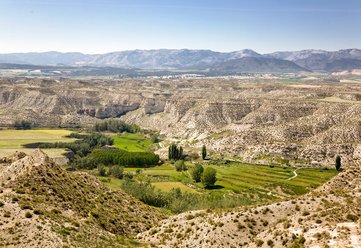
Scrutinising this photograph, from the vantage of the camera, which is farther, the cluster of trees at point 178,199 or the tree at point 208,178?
the tree at point 208,178

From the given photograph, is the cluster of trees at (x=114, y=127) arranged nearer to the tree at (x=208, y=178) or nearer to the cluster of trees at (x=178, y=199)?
the tree at (x=208, y=178)

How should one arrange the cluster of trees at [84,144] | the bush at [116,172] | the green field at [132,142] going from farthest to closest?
the green field at [132,142], the cluster of trees at [84,144], the bush at [116,172]

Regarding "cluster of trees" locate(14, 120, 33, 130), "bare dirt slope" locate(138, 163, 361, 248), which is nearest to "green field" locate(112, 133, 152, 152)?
"cluster of trees" locate(14, 120, 33, 130)

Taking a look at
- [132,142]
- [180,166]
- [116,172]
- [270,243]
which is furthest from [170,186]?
[270,243]

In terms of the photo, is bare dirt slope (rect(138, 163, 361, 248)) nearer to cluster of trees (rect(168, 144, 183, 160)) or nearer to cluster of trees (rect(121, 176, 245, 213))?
cluster of trees (rect(121, 176, 245, 213))

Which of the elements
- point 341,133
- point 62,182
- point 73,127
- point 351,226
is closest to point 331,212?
point 351,226

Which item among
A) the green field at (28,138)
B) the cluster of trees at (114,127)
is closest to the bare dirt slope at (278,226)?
the green field at (28,138)

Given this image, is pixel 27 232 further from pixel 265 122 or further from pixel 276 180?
pixel 265 122
